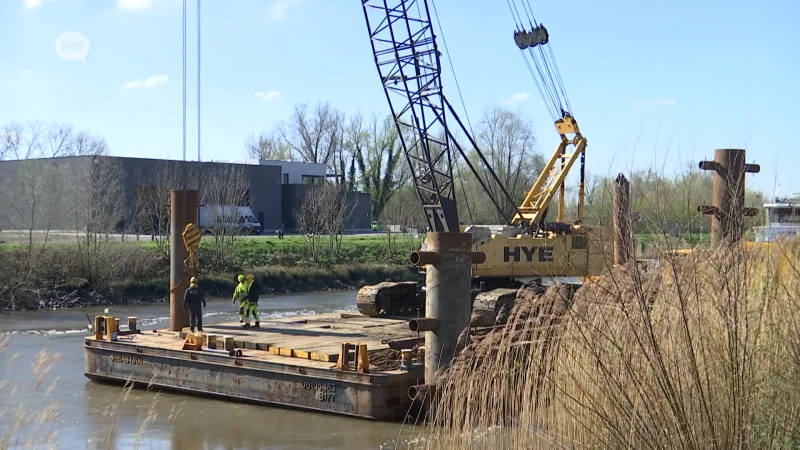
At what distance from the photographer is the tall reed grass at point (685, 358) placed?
4.81m

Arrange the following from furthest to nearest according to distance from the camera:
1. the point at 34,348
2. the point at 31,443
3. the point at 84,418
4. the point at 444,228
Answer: the point at 444,228 < the point at 34,348 < the point at 84,418 < the point at 31,443

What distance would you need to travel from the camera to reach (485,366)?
7.34 m

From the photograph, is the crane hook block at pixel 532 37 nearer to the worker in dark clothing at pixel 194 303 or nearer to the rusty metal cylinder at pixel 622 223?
the worker in dark clothing at pixel 194 303

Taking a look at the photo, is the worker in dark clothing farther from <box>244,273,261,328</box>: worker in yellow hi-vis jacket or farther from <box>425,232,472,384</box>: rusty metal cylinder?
<box>425,232,472,384</box>: rusty metal cylinder

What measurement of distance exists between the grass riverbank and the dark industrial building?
68.1 inches

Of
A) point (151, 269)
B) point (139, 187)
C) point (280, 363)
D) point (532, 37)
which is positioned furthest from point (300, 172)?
point (280, 363)

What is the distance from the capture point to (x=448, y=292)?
11430mm

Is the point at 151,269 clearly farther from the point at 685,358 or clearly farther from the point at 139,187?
the point at 685,358

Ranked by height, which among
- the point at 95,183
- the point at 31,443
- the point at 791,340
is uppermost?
the point at 95,183

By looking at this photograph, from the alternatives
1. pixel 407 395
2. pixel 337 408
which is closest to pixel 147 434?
pixel 337 408

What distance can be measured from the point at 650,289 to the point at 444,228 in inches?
704

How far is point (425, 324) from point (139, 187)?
40900 mm

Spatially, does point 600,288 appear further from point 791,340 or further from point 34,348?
point 34,348

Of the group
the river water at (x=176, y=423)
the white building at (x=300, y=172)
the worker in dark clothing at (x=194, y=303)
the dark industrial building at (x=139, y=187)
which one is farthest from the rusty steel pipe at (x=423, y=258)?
the white building at (x=300, y=172)
